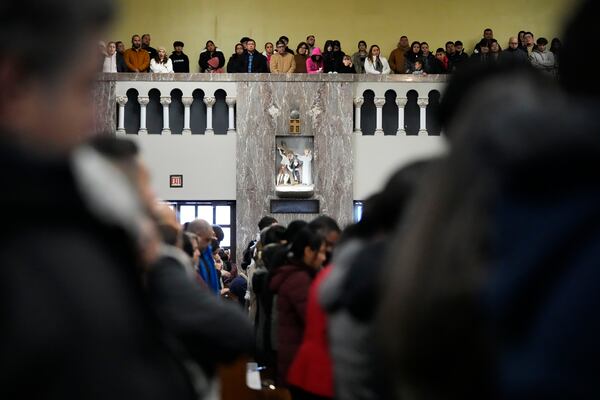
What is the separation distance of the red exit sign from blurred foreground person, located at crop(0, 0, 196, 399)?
754 inches

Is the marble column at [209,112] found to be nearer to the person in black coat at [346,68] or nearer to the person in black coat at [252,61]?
the person in black coat at [252,61]

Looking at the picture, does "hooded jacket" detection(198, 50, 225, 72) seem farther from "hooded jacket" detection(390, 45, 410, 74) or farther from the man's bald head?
the man's bald head

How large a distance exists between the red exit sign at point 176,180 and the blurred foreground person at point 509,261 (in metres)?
19.2

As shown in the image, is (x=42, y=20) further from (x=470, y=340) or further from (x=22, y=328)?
(x=470, y=340)

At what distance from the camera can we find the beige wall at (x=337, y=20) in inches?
944

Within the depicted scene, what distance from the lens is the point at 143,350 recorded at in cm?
149

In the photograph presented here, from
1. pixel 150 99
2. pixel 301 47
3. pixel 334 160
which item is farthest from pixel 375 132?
pixel 150 99

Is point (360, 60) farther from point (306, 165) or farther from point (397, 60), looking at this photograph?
point (306, 165)

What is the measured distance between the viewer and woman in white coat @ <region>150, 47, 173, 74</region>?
2116 cm

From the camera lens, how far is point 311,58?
21281mm

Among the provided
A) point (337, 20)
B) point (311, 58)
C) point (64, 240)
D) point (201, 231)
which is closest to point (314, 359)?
point (64, 240)

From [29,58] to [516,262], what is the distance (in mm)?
763

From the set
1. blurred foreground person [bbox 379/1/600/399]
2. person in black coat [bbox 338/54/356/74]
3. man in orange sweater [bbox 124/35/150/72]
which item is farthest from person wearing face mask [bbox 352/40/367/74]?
blurred foreground person [bbox 379/1/600/399]

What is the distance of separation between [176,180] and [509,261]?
1951 cm
